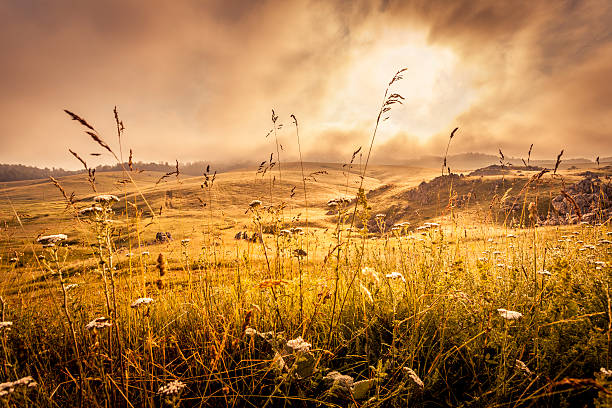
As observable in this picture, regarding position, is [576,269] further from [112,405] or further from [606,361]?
[112,405]

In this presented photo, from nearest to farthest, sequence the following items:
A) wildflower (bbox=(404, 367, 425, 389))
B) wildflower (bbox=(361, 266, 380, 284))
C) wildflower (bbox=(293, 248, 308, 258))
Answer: wildflower (bbox=(404, 367, 425, 389)) < wildflower (bbox=(361, 266, 380, 284)) < wildflower (bbox=(293, 248, 308, 258))

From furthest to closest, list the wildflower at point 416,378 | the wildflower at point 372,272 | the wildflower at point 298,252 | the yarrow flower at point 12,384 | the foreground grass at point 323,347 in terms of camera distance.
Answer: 1. the wildflower at point 298,252
2. the wildflower at point 372,272
3. the foreground grass at point 323,347
4. the wildflower at point 416,378
5. the yarrow flower at point 12,384

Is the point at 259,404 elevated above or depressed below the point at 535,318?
below

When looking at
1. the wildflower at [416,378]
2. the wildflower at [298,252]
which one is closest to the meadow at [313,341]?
the wildflower at [416,378]

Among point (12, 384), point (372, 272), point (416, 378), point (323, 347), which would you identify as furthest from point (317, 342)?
point (12, 384)

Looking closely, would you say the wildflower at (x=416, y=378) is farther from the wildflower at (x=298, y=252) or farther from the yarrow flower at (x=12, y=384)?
the yarrow flower at (x=12, y=384)

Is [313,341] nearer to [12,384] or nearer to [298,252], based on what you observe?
[298,252]

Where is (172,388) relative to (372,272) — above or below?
below

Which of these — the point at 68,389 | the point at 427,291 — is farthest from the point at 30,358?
the point at 427,291

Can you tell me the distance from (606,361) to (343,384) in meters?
2.38

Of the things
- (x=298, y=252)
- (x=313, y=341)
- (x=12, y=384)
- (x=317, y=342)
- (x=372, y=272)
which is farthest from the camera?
(x=298, y=252)

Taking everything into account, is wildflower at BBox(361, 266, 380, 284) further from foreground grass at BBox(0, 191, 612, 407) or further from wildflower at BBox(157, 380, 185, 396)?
wildflower at BBox(157, 380, 185, 396)

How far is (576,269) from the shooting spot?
496 centimetres

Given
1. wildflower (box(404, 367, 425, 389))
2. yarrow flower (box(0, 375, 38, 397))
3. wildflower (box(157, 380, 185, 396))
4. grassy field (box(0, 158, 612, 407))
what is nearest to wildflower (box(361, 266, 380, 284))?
grassy field (box(0, 158, 612, 407))
